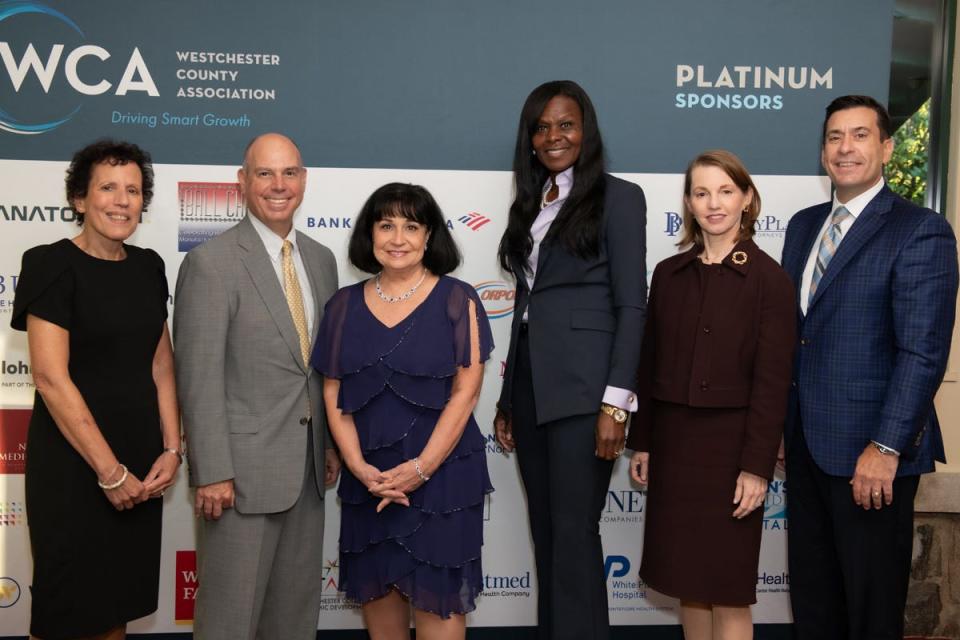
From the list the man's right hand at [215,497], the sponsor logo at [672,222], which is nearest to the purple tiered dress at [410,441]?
the man's right hand at [215,497]

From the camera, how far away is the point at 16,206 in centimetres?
295

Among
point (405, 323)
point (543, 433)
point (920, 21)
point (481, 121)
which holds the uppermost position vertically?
point (920, 21)

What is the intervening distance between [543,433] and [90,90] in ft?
7.39

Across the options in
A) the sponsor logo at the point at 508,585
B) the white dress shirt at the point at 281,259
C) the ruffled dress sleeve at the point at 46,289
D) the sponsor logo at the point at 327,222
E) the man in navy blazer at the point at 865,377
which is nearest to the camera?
the ruffled dress sleeve at the point at 46,289

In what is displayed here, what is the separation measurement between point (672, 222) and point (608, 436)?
1.27 meters

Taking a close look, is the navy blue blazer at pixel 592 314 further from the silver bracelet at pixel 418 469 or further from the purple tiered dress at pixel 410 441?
the silver bracelet at pixel 418 469

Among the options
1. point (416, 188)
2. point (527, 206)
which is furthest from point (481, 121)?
point (416, 188)

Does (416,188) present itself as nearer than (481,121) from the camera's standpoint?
Yes

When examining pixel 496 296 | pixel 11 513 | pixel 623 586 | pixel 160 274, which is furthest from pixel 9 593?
pixel 623 586

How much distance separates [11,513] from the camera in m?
3.01

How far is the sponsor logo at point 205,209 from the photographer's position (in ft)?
9.89

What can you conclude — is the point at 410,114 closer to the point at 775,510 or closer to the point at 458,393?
the point at 458,393

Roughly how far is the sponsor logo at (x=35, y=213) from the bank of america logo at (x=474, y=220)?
1551 millimetres

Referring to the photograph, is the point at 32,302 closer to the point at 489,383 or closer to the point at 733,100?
the point at 489,383
